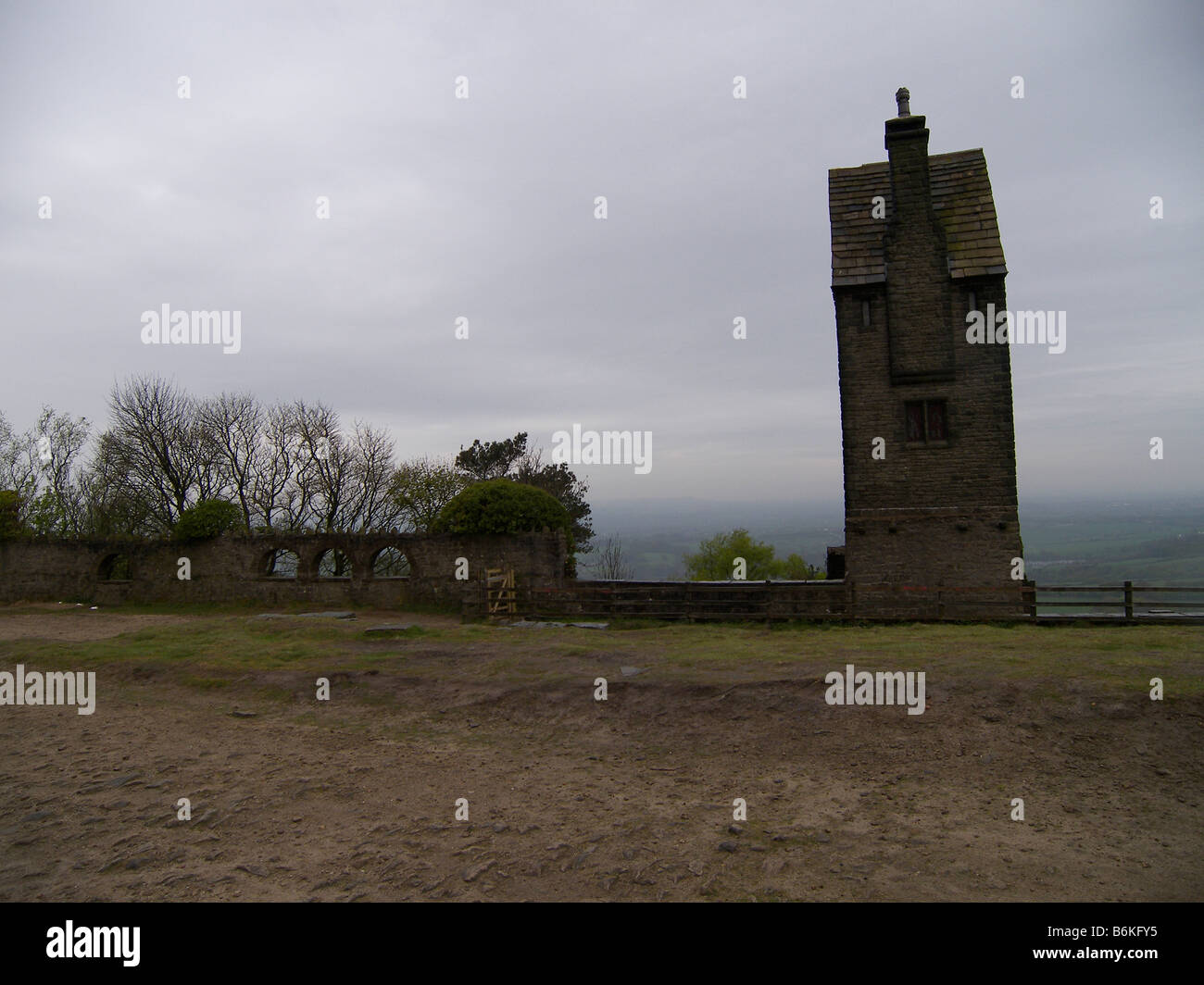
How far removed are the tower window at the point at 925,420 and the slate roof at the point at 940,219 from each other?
328 centimetres

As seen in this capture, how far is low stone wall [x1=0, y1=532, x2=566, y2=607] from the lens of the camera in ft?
67.9

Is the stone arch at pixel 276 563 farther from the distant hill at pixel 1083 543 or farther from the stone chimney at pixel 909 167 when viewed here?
the distant hill at pixel 1083 543

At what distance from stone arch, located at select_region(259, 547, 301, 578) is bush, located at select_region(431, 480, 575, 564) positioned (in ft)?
15.5

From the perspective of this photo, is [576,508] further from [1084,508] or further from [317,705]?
[1084,508]

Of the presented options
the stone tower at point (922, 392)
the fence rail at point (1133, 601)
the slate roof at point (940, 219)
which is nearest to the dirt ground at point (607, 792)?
the fence rail at point (1133, 601)

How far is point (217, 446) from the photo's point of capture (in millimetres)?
38125

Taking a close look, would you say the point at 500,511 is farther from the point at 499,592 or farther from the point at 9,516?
the point at 9,516

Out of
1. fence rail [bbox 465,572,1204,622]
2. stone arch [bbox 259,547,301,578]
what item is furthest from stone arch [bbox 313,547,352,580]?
fence rail [bbox 465,572,1204,622]

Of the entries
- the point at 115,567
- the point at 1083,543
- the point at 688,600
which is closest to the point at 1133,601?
the point at 688,600

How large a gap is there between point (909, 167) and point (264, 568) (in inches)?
883

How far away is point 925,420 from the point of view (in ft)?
59.1

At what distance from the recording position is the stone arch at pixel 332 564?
2242cm

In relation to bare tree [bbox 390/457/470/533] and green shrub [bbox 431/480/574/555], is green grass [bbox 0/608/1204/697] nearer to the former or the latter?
green shrub [bbox 431/480/574/555]
